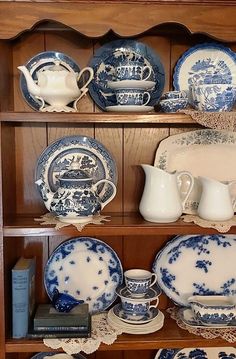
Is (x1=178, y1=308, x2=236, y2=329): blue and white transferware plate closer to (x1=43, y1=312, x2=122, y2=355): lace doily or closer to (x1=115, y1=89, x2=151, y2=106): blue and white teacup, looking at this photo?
(x1=43, y1=312, x2=122, y2=355): lace doily

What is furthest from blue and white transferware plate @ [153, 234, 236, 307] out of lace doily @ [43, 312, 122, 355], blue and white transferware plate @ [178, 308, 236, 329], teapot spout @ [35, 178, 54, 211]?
teapot spout @ [35, 178, 54, 211]

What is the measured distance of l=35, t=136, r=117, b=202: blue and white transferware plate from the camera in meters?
1.29

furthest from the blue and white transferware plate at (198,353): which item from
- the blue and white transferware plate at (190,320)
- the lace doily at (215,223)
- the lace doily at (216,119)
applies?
the lace doily at (216,119)

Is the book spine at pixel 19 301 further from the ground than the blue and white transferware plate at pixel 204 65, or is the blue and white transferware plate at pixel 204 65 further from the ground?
the blue and white transferware plate at pixel 204 65

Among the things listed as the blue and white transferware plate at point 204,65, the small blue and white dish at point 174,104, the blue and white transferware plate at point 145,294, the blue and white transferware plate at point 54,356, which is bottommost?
the blue and white transferware plate at point 54,356

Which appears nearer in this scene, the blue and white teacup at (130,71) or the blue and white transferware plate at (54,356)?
the blue and white teacup at (130,71)

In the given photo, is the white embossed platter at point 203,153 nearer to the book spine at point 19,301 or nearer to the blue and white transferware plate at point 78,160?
the blue and white transferware plate at point 78,160

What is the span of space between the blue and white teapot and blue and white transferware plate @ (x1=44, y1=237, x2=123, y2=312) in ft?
0.66

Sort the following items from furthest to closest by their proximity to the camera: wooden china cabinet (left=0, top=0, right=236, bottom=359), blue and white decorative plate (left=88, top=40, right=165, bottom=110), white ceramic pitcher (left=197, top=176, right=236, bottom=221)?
blue and white decorative plate (left=88, top=40, right=165, bottom=110), white ceramic pitcher (left=197, top=176, right=236, bottom=221), wooden china cabinet (left=0, top=0, right=236, bottom=359)

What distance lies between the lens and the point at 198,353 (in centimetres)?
140

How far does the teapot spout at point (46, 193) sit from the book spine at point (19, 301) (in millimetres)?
183

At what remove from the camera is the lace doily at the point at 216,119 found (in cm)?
112

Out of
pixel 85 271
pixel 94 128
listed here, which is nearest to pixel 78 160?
pixel 94 128

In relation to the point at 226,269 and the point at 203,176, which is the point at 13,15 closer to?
the point at 203,176
